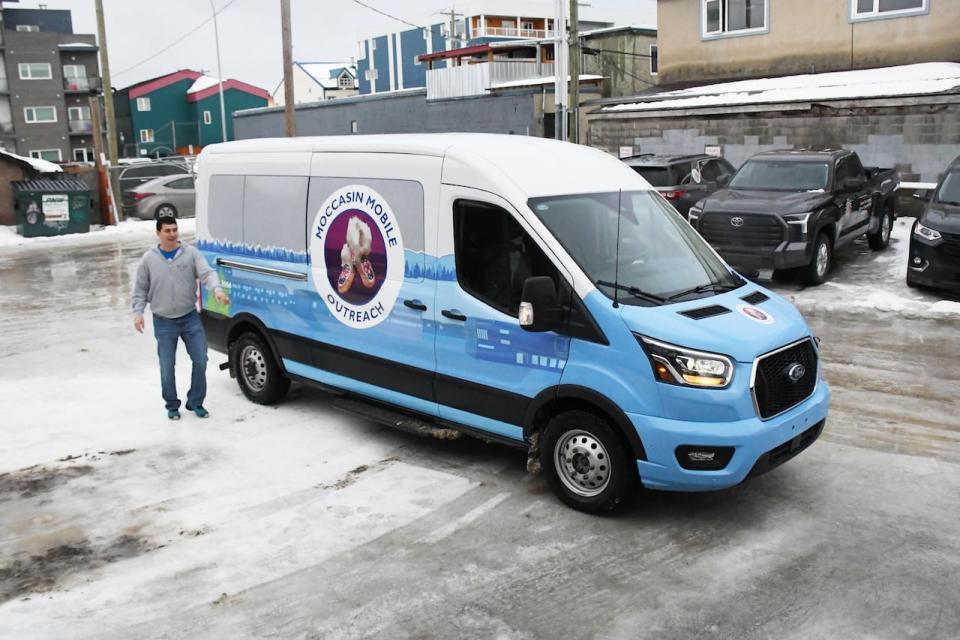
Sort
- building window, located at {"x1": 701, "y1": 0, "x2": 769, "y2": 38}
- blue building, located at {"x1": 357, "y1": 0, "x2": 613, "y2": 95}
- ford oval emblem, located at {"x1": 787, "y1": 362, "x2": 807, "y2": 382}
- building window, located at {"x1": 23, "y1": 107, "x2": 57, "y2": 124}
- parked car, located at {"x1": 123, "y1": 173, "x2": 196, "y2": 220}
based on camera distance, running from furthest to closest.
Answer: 1. blue building, located at {"x1": 357, "y1": 0, "x2": 613, "y2": 95}
2. building window, located at {"x1": 23, "y1": 107, "x2": 57, "y2": 124}
3. parked car, located at {"x1": 123, "y1": 173, "x2": 196, "y2": 220}
4. building window, located at {"x1": 701, "y1": 0, "x2": 769, "y2": 38}
5. ford oval emblem, located at {"x1": 787, "y1": 362, "x2": 807, "y2": 382}

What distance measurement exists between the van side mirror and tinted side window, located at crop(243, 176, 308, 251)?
2.57 metres

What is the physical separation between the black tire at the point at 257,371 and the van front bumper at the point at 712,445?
12.9 feet

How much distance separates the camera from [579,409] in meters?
5.88

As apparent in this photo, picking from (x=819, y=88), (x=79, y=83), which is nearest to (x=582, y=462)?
(x=819, y=88)

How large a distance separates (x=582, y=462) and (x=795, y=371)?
57.5 inches

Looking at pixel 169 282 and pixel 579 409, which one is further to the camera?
pixel 169 282

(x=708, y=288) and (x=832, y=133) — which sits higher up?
(x=832, y=133)

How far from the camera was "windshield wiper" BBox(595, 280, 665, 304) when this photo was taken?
582 centimetres

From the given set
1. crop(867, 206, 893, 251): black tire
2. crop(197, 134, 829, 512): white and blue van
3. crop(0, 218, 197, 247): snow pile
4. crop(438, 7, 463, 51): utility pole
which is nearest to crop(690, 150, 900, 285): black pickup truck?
crop(867, 206, 893, 251): black tire

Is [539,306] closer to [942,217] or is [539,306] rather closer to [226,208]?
[226,208]

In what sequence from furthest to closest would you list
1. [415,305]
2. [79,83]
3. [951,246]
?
[79,83] → [951,246] → [415,305]

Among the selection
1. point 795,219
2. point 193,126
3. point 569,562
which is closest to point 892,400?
point 569,562

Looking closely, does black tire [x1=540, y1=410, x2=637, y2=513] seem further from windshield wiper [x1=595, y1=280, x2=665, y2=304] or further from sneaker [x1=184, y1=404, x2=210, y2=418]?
sneaker [x1=184, y1=404, x2=210, y2=418]

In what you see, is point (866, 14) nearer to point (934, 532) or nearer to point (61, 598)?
point (934, 532)
